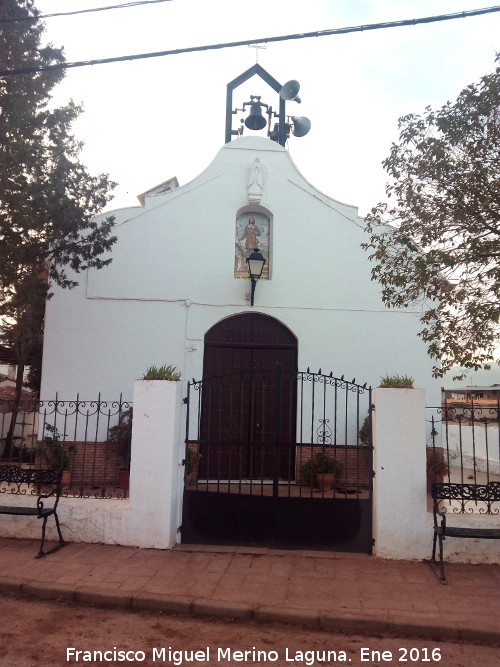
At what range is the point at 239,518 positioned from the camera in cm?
696

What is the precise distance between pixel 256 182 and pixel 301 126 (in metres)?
3.05

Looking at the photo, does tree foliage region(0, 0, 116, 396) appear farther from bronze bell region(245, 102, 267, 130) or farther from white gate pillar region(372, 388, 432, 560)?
white gate pillar region(372, 388, 432, 560)

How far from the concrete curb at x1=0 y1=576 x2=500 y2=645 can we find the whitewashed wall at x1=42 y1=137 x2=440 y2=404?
17.5 ft

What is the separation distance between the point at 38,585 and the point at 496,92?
7.21 m

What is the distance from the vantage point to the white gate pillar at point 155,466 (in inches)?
269

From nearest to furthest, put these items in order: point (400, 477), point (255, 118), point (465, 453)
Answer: point (400, 477)
point (255, 118)
point (465, 453)

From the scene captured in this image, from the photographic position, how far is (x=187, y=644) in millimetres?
4484

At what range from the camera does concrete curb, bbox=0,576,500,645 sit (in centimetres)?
472

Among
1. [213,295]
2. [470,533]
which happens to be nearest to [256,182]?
[213,295]

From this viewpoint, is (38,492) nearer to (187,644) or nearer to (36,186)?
(187,644)

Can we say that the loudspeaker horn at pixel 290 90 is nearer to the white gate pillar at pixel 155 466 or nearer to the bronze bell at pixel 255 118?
the bronze bell at pixel 255 118

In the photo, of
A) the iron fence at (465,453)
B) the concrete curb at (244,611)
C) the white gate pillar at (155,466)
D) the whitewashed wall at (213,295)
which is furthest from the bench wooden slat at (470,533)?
the whitewashed wall at (213,295)

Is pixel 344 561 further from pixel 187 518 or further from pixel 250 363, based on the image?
pixel 250 363

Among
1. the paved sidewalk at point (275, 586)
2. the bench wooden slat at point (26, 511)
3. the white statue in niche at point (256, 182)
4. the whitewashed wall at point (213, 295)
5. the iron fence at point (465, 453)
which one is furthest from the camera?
the white statue in niche at point (256, 182)
